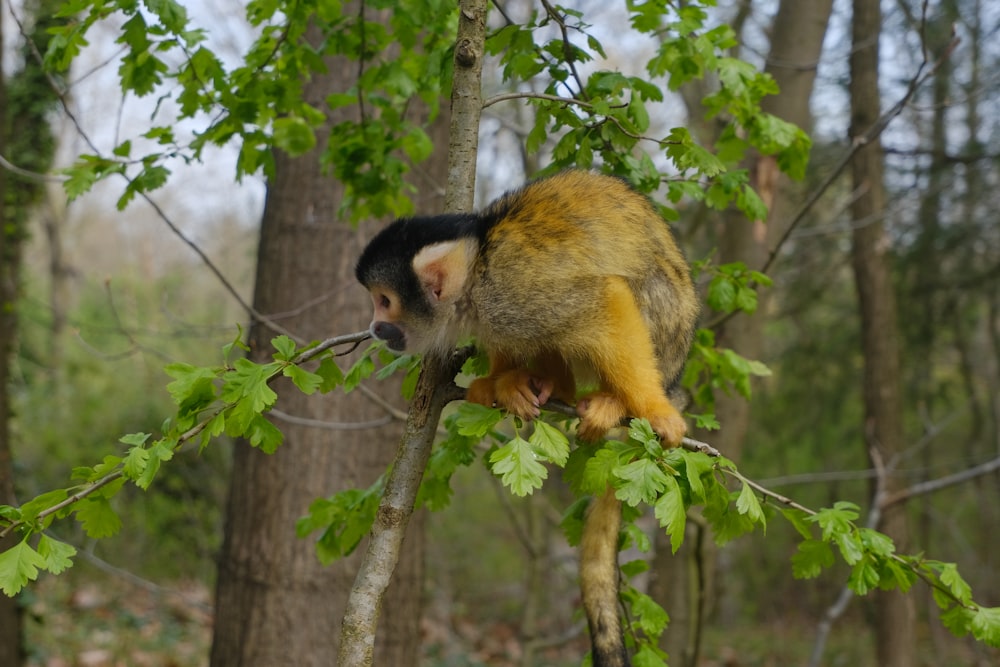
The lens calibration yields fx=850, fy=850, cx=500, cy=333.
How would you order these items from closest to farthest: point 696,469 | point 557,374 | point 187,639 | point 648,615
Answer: point 696,469, point 648,615, point 557,374, point 187,639

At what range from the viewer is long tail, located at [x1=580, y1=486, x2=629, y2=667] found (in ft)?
6.68

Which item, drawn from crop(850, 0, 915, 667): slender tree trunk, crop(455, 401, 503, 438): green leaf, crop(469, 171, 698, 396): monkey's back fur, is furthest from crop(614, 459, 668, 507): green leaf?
crop(850, 0, 915, 667): slender tree trunk

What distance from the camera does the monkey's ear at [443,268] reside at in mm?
2094

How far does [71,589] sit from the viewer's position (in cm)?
830

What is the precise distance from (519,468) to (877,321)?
17.2 ft

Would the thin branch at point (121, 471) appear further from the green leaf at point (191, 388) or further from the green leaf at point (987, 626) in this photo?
the green leaf at point (987, 626)

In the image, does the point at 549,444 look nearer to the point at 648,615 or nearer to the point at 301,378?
the point at 301,378

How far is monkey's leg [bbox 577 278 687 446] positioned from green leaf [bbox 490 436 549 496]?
46 cm

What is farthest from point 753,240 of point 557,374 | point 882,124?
point 557,374

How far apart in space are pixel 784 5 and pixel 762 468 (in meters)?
5.81

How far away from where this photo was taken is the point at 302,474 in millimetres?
3918

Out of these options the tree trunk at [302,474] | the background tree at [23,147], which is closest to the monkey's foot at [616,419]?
the tree trunk at [302,474]

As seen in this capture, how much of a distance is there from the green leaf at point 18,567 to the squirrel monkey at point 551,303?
888 millimetres

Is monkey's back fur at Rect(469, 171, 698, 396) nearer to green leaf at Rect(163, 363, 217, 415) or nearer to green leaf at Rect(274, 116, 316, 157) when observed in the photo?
green leaf at Rect(163, 363, 217, 415)
